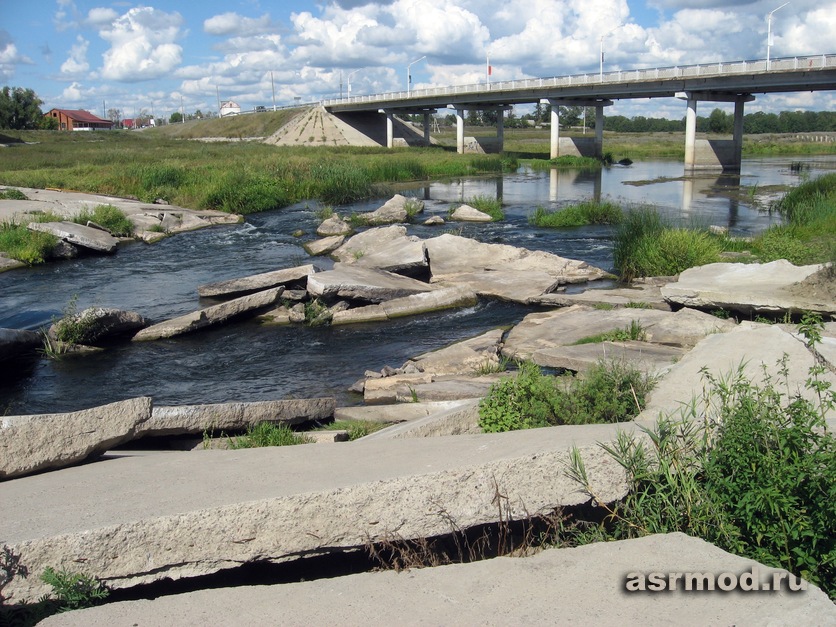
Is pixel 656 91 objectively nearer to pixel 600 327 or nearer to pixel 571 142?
pixel 571 142

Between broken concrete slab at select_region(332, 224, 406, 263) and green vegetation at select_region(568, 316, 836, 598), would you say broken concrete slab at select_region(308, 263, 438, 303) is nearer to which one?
broken concrete slab at select_region(332, 224, 406, 263)

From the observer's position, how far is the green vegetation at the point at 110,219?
79.6 ft

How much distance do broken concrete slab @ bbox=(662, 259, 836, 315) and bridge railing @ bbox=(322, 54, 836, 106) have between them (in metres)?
39.9

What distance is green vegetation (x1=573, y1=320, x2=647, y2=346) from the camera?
34.4 feet

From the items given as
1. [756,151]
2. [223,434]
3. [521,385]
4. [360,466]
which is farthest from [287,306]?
[756,151]

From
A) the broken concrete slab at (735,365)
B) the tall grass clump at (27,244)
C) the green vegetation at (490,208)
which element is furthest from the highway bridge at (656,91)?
the broken concrete slab at (735,365)

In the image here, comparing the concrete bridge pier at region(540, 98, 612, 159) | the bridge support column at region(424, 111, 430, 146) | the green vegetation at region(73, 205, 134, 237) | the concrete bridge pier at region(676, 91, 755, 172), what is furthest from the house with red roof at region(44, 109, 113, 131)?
the green vegetation at region(73, 205, 134, 237)

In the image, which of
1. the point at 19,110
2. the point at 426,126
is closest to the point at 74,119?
the point at 19,110

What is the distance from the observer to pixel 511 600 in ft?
11.7

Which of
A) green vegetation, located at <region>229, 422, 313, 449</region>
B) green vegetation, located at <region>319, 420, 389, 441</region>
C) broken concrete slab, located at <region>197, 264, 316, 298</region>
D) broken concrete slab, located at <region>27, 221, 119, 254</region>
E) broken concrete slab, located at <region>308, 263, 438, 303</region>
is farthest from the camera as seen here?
broken concrete slab, located at <region>27, 221, 119, 254</region>

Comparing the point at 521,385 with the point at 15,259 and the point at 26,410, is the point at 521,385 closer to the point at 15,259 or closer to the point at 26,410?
the point at 26,410

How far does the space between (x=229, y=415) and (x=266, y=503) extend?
354cm

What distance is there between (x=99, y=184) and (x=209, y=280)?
18849mm

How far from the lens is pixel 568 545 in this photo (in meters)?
4.42
